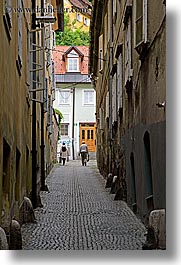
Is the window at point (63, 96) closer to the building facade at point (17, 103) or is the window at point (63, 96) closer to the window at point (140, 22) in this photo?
the building facade at point (17, 103)

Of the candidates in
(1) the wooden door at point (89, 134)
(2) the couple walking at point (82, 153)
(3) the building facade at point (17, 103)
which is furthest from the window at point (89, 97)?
(3) the building facade at point (17, 103)

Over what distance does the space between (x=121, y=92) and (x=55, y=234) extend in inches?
191

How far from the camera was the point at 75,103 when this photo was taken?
60.5ft

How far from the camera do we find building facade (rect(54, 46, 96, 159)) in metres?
17.7

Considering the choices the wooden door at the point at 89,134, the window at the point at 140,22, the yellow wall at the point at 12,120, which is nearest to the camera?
the yellow wall at the point at 12,120

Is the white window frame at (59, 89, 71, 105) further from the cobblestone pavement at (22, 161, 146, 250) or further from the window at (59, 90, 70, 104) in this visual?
the cobblestone pavement at (22, 161, 146, 250)

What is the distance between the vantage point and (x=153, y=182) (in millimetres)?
7910

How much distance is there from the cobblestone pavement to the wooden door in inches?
273

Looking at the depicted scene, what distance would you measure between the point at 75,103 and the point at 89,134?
5146mm

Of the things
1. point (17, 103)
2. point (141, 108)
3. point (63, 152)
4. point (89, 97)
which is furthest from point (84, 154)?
point (17, 103)

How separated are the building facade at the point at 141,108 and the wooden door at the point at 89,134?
25.5 feet

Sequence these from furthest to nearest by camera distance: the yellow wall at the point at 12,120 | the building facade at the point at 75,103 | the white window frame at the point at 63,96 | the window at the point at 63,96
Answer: the window at the point at 63,96, the white window frame at the point at 63,96, the building facade at the point at 75,103, the yellow wall at the point at 12,120

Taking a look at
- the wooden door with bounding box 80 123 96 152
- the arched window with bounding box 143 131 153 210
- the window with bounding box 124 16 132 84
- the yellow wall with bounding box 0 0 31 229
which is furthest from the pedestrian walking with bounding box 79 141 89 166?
the arched window with bounding box 143 131 153 210

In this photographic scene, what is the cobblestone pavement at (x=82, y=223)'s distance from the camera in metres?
6.94
